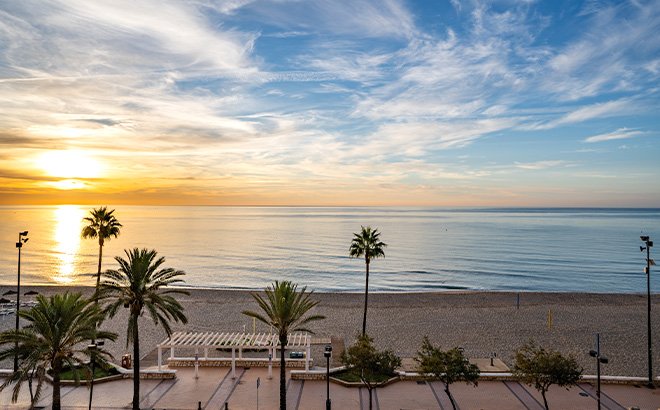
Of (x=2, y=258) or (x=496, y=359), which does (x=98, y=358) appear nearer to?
(x=496, y=359)

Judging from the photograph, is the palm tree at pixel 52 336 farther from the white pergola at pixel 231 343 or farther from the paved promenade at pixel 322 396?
the white pergola at pixel 231 343

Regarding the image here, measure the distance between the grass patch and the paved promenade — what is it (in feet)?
1.99

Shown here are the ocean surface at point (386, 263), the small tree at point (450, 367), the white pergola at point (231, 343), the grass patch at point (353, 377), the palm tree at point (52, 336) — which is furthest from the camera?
the ocean surface at point (386, 263)

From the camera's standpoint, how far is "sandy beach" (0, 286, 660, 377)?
35.0 m

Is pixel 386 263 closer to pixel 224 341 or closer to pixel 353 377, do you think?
pixel 353 377

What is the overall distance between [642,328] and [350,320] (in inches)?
1021

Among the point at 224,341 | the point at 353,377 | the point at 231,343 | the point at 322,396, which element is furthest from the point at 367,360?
the point at 224,341

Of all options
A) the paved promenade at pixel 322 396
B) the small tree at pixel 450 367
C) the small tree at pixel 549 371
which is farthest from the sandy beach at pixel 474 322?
the small tree at pixel 450 367

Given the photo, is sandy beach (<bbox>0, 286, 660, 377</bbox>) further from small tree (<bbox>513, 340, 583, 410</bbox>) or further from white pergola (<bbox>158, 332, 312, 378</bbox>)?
small tree (<bbox>513, 340, 583, 410</bbox>)

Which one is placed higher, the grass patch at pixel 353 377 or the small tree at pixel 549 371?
the small tree at pixel 549 371

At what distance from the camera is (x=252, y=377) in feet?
90.9

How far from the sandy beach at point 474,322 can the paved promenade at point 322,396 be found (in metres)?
5.70

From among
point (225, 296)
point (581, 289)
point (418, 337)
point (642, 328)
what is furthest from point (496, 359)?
point (581, 289)

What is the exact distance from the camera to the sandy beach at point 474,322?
3503 centimetres
